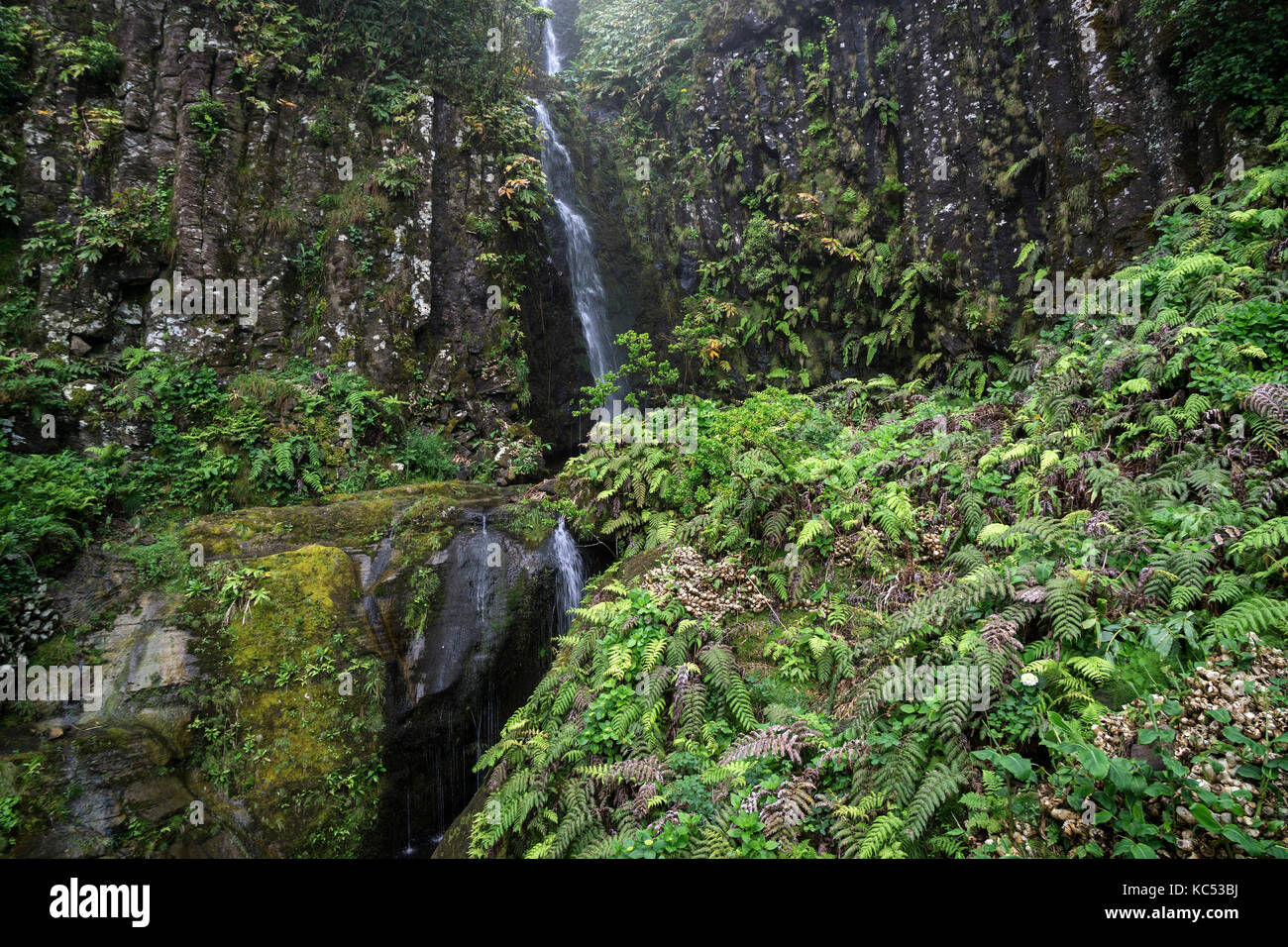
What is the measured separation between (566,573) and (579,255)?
10.2 meters

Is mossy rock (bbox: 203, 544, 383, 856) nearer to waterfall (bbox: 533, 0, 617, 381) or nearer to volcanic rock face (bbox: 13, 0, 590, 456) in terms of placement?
volcanic rock face (bbox: 13, 0, 590, 456)

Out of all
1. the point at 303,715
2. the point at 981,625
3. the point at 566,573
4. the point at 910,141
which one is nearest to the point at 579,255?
the point at 910,141

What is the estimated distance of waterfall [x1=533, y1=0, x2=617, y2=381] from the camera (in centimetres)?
1488

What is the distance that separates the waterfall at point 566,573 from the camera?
848 cm

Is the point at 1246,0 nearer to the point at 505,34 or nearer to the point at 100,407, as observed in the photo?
the point at 505,34

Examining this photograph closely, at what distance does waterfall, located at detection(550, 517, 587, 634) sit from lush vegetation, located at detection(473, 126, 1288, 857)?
50.0 inches

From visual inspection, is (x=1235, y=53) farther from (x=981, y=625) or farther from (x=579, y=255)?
(x=579, y=255)

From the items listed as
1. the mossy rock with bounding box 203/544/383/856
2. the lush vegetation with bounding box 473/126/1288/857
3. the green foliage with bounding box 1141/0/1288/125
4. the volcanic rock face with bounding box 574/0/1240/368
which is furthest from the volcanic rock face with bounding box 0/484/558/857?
the green foliage with bounding box 1141/0/1288/125

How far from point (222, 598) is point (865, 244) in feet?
44.5

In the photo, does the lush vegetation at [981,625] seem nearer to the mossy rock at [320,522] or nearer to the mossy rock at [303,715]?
the mossy rock at [303,715]

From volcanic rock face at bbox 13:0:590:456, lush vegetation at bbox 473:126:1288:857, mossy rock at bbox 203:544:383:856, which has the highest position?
volcanic rock face at bbox 13:0:590:456

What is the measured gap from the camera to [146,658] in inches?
250
